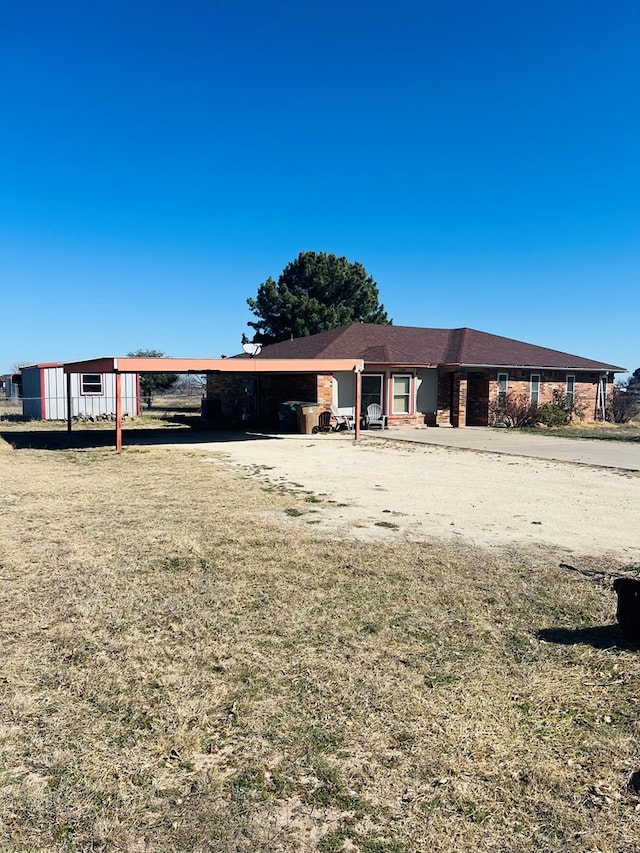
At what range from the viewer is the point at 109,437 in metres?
19.6

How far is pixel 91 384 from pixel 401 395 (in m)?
14.3

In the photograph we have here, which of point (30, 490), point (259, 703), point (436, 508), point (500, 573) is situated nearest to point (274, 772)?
Answer: point (259, 703)

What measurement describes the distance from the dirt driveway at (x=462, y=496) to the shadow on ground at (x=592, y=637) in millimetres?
1772

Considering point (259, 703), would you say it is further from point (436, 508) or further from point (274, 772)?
point (436, 508)

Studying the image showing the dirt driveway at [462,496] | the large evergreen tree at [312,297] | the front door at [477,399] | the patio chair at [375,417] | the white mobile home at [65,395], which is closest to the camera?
the dirt driveway at [462,496]

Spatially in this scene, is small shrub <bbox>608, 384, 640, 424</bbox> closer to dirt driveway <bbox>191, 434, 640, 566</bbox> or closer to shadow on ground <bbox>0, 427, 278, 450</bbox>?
dirt driveway <bbox>191, 434, 640, 566</bbox>

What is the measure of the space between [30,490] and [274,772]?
26.4 ft

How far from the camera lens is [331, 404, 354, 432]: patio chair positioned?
2155cm

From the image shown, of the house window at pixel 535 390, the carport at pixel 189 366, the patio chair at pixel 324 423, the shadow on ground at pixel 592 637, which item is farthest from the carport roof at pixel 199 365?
the shadow on ground at pixel 592 637

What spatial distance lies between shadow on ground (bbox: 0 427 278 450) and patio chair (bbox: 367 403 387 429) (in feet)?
14.0

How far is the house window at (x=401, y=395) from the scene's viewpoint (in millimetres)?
23359

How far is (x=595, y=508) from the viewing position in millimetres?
8336

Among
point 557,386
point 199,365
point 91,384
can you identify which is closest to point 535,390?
point 557,386

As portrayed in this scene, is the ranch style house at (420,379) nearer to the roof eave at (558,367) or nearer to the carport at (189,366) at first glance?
the roof eave at (558,367)
